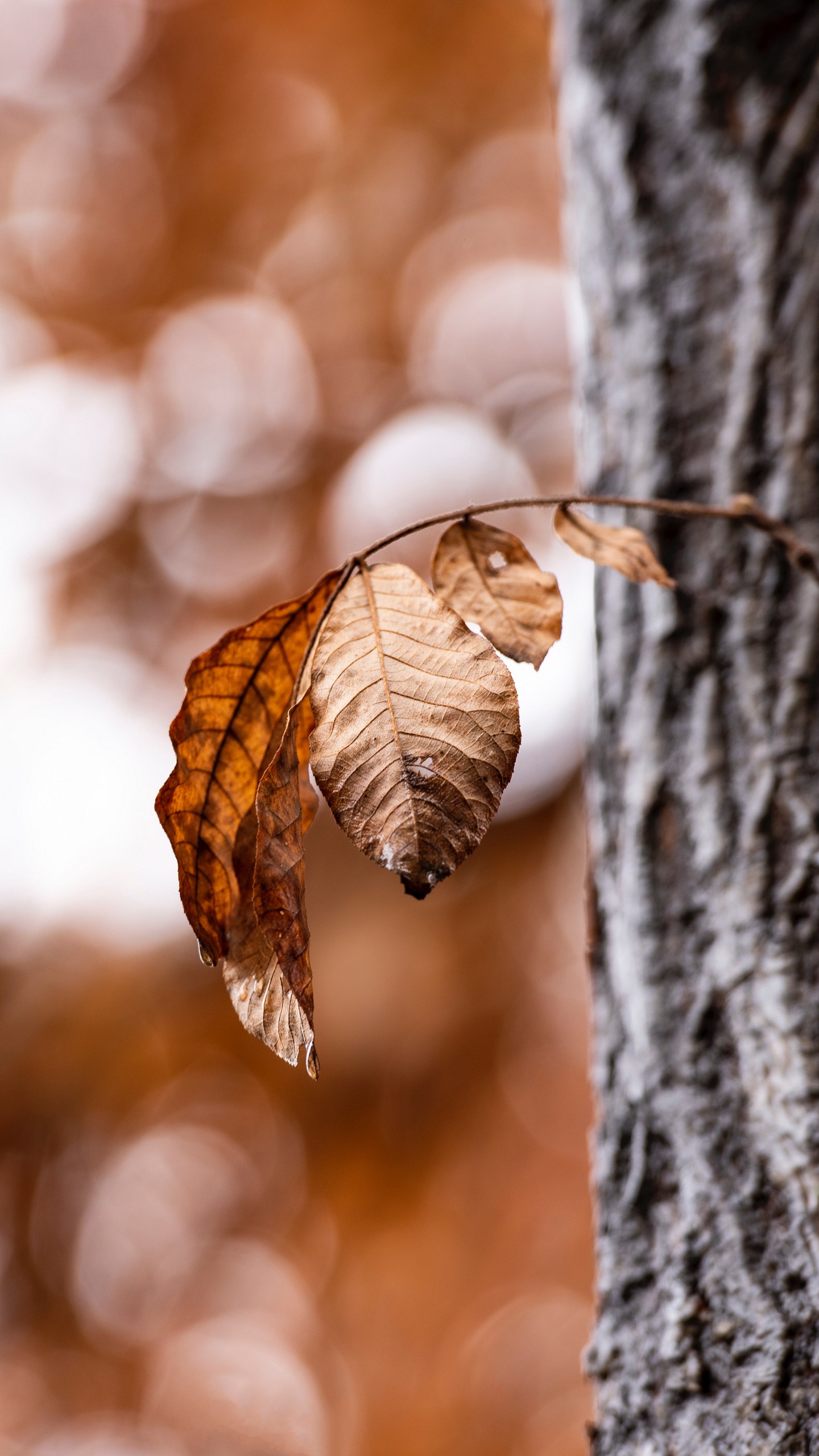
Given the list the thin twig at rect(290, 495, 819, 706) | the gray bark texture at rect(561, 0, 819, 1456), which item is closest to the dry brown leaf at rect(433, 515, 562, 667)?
the thin twig at rect(290, 495, 819, 706)

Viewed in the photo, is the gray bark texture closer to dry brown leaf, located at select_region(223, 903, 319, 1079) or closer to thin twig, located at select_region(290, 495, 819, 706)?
thin twig, located at select_region(290, 495, 819, 706)

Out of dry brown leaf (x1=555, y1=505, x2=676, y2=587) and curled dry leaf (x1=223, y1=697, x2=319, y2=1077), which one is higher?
dry brown leaf (x1=555, y1=505, x2=676, y2=587)

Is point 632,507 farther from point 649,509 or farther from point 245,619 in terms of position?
point 245,619

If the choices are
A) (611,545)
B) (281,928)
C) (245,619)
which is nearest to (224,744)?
(281,928)

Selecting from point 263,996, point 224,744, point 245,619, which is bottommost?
point 263,996

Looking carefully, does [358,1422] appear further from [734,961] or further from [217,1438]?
[734,961]

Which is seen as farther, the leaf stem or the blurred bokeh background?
the blurred bokeh background
